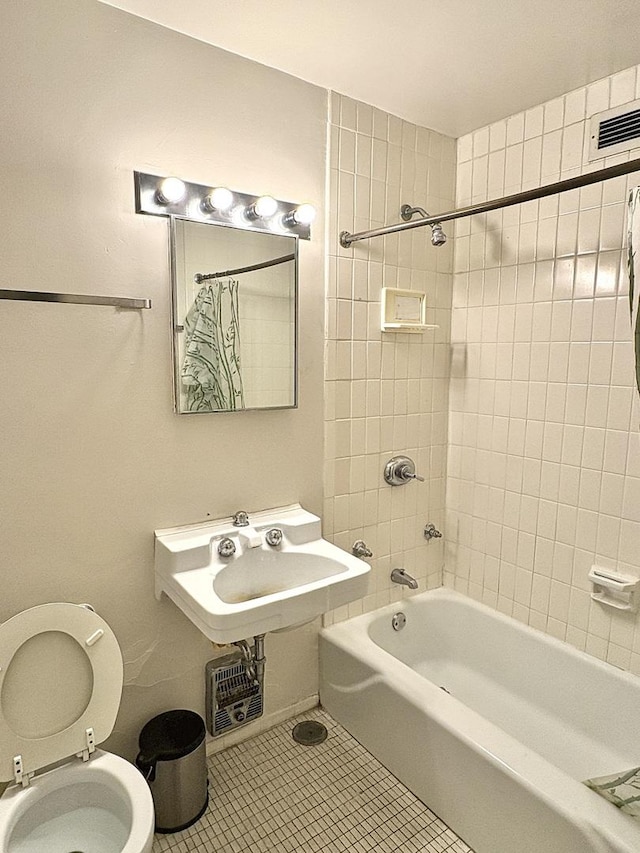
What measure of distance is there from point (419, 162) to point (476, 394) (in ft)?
3.21

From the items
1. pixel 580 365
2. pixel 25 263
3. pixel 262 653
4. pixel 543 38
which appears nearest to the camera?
pixel 25 263

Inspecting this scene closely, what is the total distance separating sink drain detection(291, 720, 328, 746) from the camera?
6.75 feet

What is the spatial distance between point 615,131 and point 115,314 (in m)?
1.72

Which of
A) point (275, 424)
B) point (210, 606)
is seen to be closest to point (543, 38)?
point (275, 424)

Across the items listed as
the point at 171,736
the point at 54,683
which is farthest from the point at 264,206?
the point at 171,736

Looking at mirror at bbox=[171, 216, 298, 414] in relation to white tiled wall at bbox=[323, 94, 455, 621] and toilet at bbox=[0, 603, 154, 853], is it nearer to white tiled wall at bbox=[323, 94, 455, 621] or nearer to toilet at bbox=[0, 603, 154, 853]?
white tiled wall at bbox=[323, 94, 455, 621]

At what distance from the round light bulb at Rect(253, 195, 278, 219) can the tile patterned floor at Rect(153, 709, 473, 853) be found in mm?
1877

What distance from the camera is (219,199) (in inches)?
66.0

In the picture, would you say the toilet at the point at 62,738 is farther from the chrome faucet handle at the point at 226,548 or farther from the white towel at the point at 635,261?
the white towel at the point at 635,261

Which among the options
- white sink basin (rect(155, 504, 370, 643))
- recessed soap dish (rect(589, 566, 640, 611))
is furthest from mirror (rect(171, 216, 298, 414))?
recessed soap dish (rect(589, 566, 640, 611))

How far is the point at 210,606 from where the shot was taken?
4.79 feet

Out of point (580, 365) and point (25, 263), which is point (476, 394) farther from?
point (25, 263)

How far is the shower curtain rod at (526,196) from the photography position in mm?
1337

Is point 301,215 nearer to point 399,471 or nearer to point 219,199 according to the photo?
point 219,199
